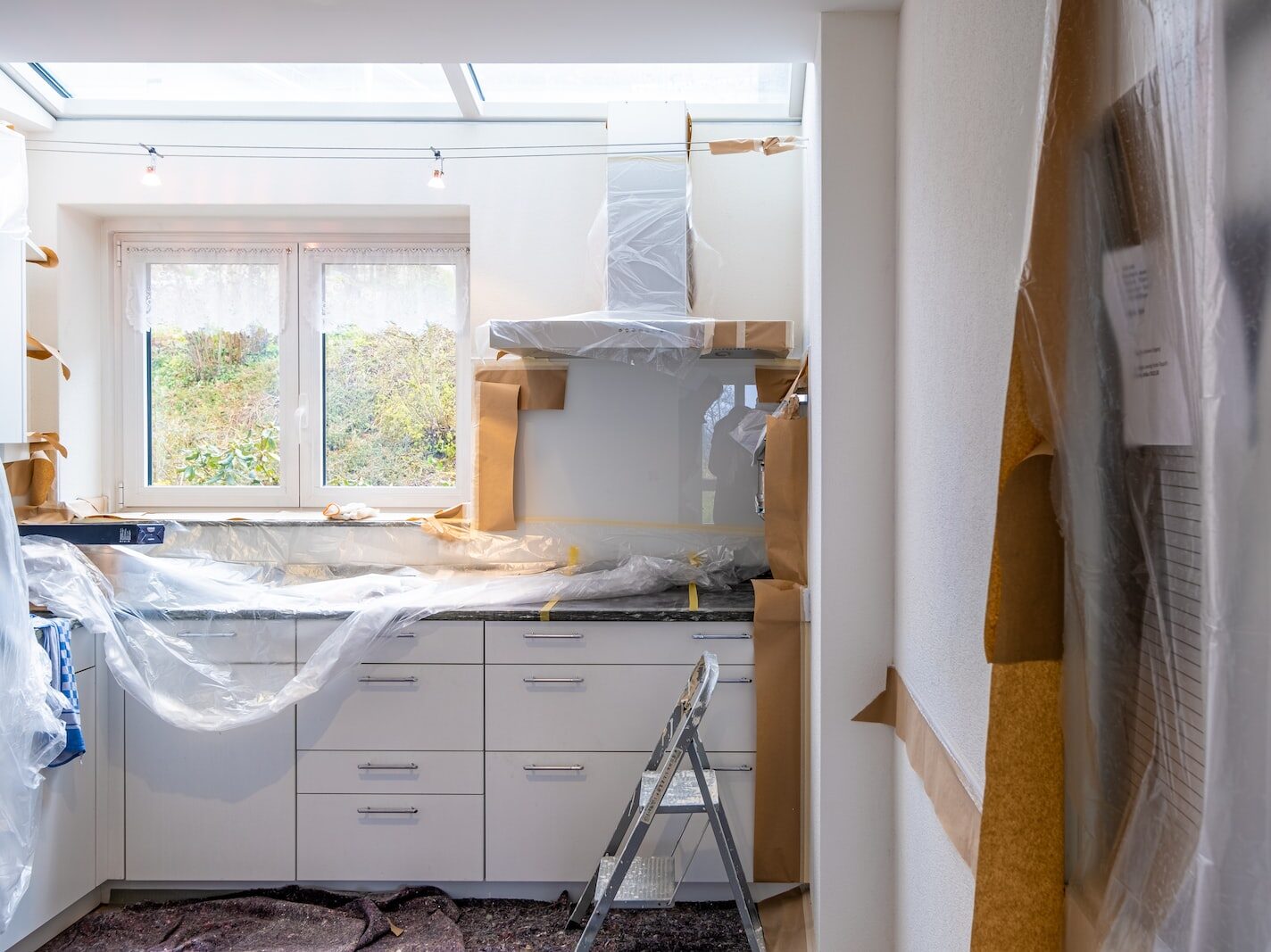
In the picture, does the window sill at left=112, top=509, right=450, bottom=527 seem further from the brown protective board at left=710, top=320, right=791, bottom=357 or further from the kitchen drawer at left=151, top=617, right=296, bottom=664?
the brown protective board at left=710, top=320, right=791, bottom=357

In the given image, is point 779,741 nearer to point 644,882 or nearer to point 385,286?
point 644,882

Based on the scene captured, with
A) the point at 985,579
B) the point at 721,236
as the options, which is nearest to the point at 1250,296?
the point at 985,579

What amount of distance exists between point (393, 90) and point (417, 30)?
3.44 feet

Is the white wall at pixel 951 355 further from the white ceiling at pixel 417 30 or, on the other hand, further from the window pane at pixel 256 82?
the window pane at pixel 256 82

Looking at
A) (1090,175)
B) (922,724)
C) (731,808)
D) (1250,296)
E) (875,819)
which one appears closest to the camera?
(1250,296)

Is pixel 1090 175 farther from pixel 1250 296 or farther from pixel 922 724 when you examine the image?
pixel 922 724

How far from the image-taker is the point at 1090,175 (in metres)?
0.75

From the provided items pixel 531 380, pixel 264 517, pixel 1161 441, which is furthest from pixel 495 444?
pixel 1161 441

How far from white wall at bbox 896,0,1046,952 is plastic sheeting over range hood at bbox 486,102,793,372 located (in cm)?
76

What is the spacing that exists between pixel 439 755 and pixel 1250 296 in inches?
91.7

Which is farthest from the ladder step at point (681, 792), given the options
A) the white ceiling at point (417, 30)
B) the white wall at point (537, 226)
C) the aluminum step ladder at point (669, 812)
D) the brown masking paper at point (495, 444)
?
the white ceiling at point (417, 30)

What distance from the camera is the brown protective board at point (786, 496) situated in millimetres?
2379

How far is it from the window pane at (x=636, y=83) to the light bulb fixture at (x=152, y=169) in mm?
1143

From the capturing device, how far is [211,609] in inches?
97.2
